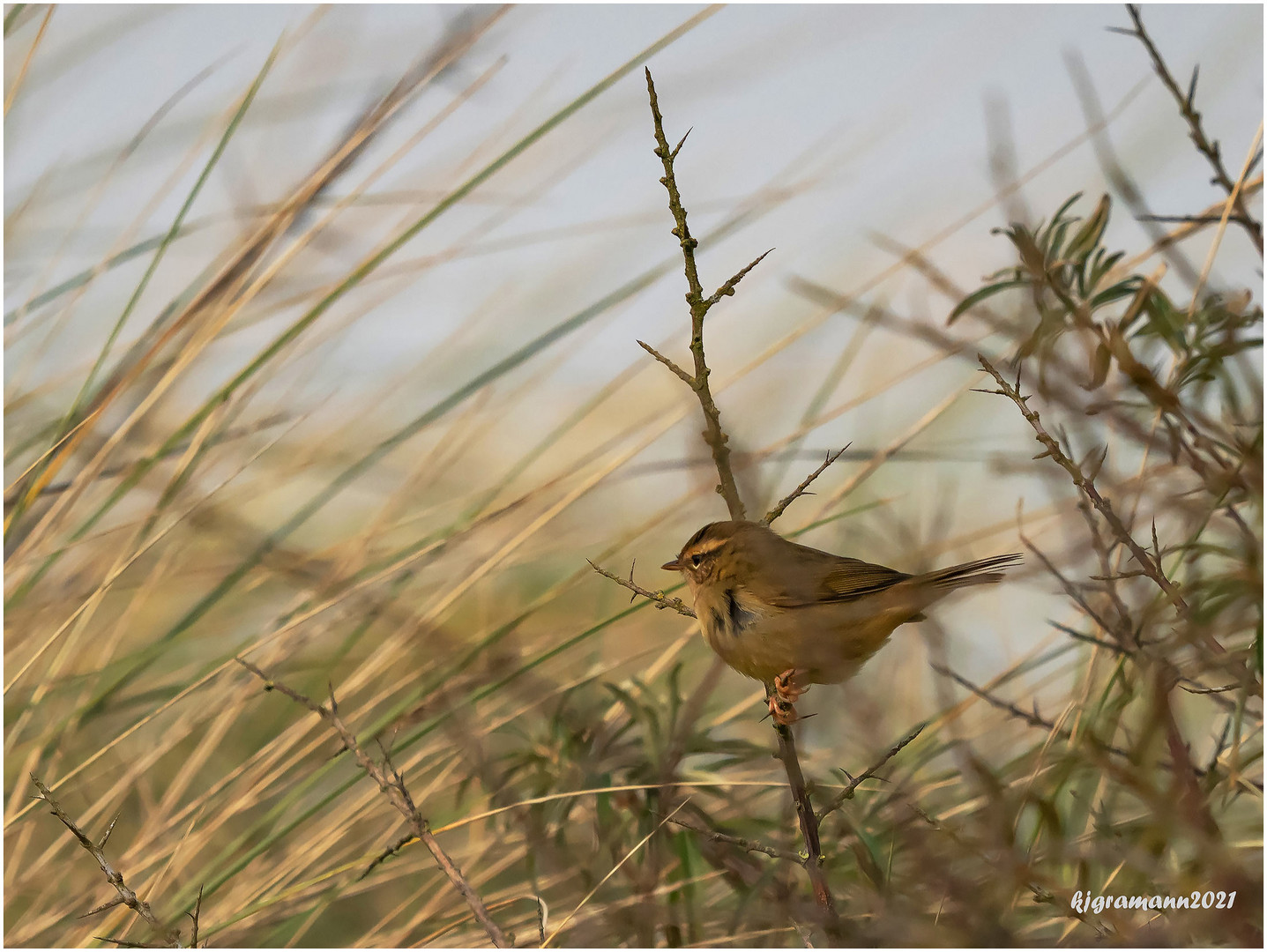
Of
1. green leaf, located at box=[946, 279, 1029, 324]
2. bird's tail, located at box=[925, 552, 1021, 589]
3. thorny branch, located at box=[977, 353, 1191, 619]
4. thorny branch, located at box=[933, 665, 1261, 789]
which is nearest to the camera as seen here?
thorny branch, located at box=[933, 665, 1261, 789]

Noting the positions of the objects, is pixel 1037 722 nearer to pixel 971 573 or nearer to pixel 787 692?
pixel 971 573

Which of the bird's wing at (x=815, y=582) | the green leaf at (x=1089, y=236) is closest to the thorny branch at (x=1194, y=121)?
the green leaf at (x=1089, y=236)

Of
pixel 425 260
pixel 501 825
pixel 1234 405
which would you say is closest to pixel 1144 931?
pixel 1234 405

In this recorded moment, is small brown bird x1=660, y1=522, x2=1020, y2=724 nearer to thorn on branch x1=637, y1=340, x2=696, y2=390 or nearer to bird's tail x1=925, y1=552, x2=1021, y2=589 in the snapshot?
bird's tail x1=925, y1=552, x2=1021, y2=589

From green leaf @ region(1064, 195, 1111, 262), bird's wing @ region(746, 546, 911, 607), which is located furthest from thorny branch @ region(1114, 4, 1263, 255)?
bird's wing @ region(746, 546, 911, 607)

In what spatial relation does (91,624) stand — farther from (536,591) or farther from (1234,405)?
(1234,405)

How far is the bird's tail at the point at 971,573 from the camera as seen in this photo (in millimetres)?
1769

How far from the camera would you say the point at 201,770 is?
3.22 metres

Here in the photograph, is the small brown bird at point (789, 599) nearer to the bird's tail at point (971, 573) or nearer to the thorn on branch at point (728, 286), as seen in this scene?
the bird's tail at point (971, 573)

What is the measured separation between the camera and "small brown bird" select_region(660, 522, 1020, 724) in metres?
1.88

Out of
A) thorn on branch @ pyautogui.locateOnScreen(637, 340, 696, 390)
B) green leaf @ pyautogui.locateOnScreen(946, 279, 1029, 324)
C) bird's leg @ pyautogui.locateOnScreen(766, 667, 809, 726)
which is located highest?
green leaf @ pyautogui.locateOnScreen(946, 279, 1029, 324)

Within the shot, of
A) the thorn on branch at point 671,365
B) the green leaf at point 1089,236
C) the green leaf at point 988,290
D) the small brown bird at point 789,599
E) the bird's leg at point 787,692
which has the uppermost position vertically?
the green leaf at point 1089,236

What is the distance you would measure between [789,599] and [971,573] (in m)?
0.38

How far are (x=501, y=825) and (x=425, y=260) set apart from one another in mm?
1468
